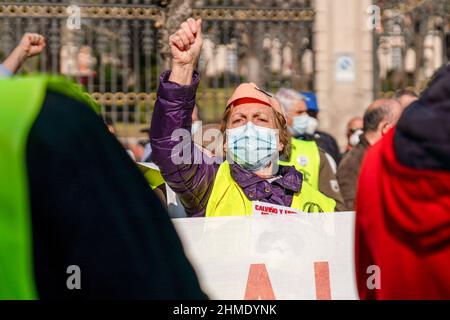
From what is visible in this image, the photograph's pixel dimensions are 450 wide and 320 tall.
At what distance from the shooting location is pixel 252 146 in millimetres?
4367

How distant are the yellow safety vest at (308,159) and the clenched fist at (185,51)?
1846 millimetres

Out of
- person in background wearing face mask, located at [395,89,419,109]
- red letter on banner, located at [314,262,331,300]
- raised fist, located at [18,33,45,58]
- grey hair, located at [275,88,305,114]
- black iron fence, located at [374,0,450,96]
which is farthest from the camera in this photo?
black iron fence, located at [374,0,450,96]

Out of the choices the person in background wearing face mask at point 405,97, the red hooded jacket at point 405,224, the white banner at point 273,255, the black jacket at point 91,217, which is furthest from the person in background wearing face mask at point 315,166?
the black jacket at point 91,217

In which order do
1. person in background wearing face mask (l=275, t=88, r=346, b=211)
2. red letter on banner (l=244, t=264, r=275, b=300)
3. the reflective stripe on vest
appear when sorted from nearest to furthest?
the reflective stripe on vest → red letter on banner (l=244, t=264, r=275, b=300) → person in background wearing face mask (l=275, t=88, r=346, b=211)

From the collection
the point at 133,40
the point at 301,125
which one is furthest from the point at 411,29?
the point at 301,125

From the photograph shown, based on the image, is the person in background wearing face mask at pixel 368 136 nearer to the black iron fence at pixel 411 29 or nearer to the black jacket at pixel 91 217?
the black jacket at pixel 91 217

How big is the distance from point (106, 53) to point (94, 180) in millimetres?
11368

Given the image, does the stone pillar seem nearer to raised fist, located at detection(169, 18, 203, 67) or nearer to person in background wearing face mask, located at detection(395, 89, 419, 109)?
person in background wearing face mask, located at detection(395, 89, 419, 109)

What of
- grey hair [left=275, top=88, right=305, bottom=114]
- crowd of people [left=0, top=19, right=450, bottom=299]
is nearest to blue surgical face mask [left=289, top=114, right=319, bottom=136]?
grey hair [left=275, top=88, right=305, bottom=114]

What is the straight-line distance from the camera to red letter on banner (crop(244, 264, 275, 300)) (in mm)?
3725

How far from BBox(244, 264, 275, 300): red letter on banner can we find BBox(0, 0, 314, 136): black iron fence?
26.9ft

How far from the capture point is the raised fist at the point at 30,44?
4.44 m

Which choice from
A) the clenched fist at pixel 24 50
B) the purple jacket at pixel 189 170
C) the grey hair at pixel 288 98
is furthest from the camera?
the grey hair at pixel 288 98

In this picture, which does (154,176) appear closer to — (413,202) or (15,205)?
(413,202)
